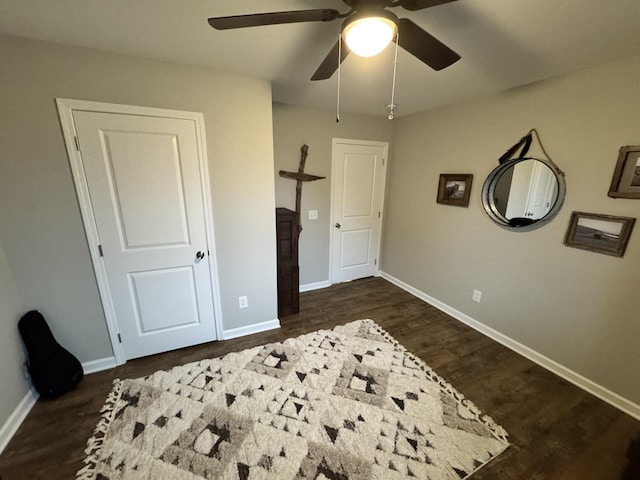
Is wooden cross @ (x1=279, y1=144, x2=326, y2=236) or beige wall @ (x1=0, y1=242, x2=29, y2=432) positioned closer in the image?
beige wall @ (x1=0, y1=242, x2=29, y2=432)

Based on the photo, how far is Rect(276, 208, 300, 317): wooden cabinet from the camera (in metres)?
2.68

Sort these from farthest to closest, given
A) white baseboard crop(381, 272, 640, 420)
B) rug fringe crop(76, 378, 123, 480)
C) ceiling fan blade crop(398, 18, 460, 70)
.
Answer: white baseboard crop(381, 272, 640, 420) → rug fringe crop(76, 378, 123, 480) → ceiling fan blade crop(398, 18, 460, 70)

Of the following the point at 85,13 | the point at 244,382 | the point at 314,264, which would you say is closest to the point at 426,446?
the point at 244,382

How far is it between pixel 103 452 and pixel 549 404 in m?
2.86

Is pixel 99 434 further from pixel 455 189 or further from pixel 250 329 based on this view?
pixel 455 189

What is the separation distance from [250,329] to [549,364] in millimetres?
2658

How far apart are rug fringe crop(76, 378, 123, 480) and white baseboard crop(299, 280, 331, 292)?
2082mm

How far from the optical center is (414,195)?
3297 mm

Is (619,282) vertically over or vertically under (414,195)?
under

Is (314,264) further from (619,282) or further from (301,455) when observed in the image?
(619,282)

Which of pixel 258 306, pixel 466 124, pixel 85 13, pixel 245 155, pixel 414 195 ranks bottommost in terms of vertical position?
pixel 258 306

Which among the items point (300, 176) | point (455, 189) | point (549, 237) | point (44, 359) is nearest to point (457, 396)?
point (549, 237)

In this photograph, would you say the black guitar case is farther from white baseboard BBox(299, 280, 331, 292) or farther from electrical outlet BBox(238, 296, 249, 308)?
white baseboard BBox(299, 280, 331, 292)

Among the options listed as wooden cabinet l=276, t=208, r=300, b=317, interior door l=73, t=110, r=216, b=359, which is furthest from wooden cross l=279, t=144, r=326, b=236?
interior door l=73, t=110, r=216, b=359
